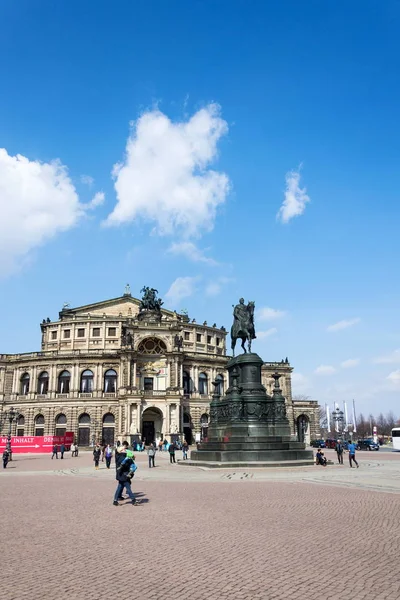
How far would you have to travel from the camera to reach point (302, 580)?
646cm

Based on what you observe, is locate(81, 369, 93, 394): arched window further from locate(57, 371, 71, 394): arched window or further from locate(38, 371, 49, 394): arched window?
locate(38, 371, 49, 394): arched window

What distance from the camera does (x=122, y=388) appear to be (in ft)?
216

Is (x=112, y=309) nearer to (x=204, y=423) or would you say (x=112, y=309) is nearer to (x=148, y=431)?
(x=148, y=431)

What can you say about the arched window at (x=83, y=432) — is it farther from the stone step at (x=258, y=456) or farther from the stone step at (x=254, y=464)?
the stone step at (x=254, y=464)

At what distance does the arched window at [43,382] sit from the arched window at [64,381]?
74.2 inches

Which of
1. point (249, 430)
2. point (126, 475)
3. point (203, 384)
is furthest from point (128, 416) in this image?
point (126, 475)

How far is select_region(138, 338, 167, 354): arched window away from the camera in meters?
70.1

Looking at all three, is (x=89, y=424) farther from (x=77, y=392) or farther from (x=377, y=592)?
(x=377, y=592)

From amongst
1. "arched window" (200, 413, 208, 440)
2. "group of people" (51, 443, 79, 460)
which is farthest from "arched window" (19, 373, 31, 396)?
"group of people" (51, 443, 79, 460)

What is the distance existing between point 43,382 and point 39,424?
5918mm

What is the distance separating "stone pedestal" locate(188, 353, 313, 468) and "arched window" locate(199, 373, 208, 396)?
45.0 meters

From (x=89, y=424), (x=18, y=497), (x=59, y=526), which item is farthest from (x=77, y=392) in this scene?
(x=59, y=526)

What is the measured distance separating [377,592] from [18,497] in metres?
12.8

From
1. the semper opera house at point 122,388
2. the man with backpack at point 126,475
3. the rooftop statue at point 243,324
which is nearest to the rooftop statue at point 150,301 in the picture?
the semper opera house at point 122,388
